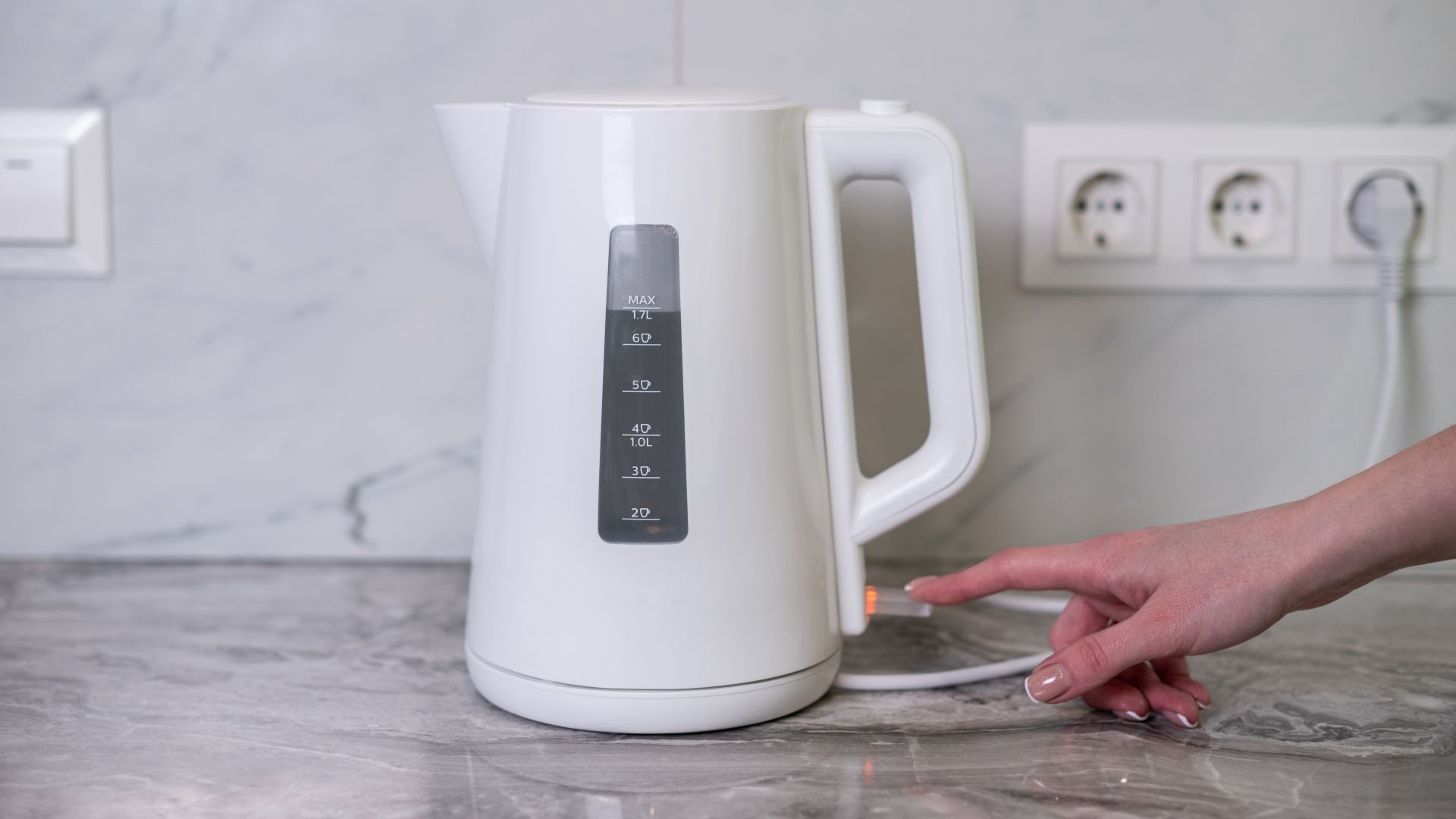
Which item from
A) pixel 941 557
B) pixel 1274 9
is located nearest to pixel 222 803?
pixel 941 557

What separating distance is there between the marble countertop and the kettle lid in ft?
0.92

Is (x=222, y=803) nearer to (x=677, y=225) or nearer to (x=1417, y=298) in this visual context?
(x=677, y=225)

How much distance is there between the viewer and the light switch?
751mm

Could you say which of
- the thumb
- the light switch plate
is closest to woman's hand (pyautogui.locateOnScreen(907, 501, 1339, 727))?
the thumb

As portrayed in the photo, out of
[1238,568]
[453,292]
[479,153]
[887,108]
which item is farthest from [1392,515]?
[453,292]

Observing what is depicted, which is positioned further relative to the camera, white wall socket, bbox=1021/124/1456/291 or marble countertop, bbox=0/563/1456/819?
white wall socket, bbox=1021/124/1456/291

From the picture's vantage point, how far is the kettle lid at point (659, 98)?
1.68 ft

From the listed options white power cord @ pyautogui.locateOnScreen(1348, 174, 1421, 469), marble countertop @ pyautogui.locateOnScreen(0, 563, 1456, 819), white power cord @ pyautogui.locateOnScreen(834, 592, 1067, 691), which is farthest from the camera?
A: white power cord @ pyautogui.locateOnScreen(1348, 174, 1421, 469)

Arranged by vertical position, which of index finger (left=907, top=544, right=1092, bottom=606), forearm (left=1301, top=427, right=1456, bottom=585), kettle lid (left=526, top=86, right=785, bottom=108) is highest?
kettle lid (left=526, top=86, right=785, bottom=108)

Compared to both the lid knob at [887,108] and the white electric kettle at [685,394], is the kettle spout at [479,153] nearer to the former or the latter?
the white electric kettle at [685,394]

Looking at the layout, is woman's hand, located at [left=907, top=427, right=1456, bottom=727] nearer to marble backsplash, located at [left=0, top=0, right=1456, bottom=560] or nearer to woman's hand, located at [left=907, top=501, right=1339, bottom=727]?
woman's hand, located at [left=907, top=501, right=1339, bottom=727]

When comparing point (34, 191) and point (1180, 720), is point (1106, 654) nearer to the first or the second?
point (1180, 720)

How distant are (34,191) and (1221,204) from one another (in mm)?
746

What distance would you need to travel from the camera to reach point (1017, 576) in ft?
2.00
